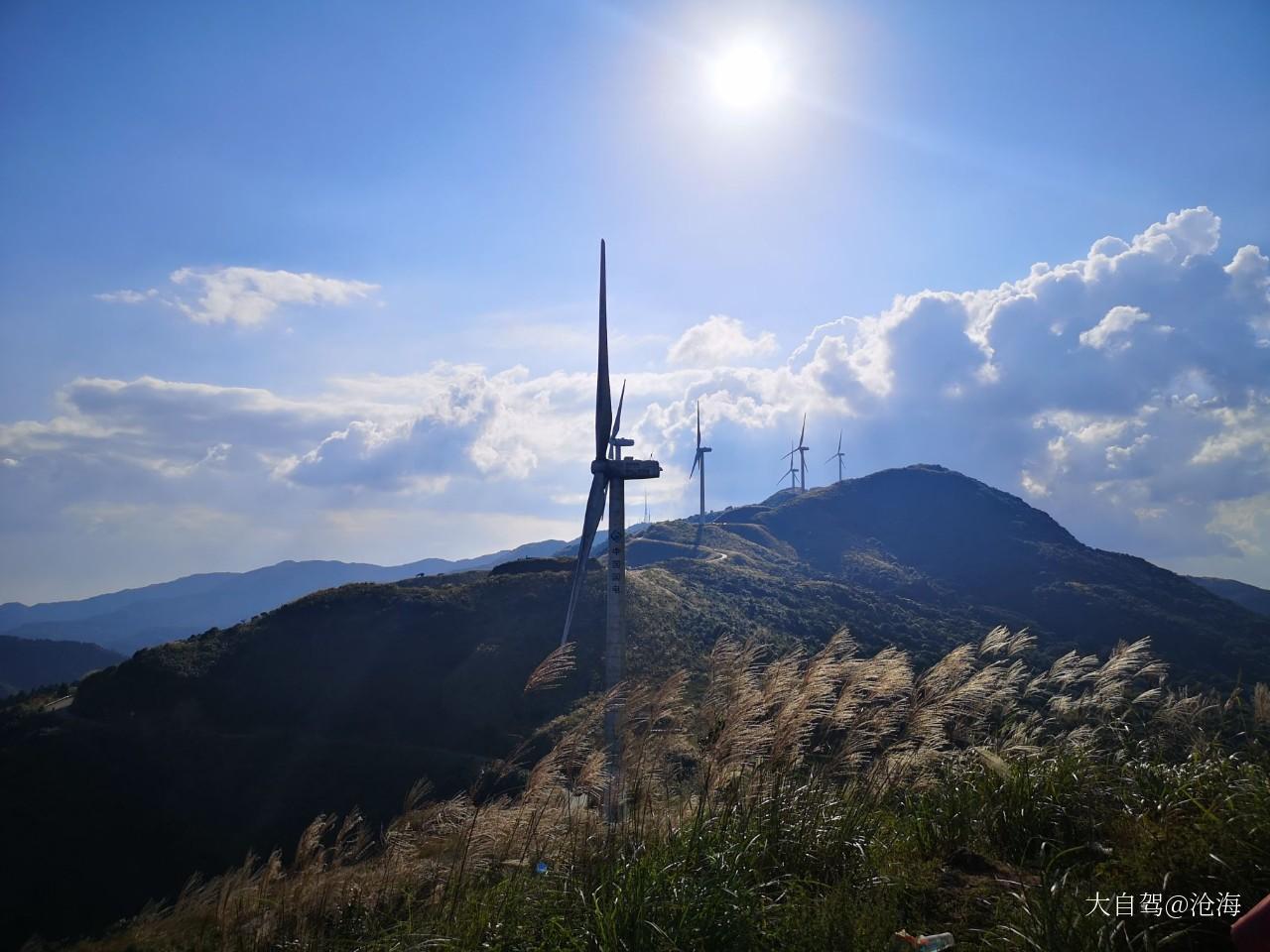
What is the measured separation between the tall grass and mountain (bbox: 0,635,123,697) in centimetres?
17768

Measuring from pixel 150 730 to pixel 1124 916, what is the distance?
184ft

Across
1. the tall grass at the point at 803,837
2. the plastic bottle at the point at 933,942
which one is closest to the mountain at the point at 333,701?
the tall grass at the point at 803,837

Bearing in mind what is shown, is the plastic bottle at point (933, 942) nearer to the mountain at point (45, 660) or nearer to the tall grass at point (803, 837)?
the tall grass at point (803, 837)

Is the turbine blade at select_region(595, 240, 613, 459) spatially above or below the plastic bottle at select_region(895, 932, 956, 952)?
above

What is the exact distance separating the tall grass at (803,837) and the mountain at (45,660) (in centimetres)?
17768

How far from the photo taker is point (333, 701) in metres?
53.7

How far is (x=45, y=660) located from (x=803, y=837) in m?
206

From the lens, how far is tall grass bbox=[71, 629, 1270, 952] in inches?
192

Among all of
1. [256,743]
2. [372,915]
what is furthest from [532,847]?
[256,743]

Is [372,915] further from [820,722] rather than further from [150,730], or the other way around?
[150,730]

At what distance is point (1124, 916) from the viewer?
4.57m

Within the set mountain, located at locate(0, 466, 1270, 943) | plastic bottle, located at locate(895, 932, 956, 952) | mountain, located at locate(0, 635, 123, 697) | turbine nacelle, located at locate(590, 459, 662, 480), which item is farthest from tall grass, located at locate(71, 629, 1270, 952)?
mountain, located at locate(0, 635, 123, 697)

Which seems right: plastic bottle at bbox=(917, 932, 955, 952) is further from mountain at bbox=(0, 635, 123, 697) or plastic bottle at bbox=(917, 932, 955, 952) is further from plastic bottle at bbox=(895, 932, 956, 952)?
mountain at bbox=(0, 635, 123, 697)

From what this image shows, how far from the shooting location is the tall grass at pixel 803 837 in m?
4.87
